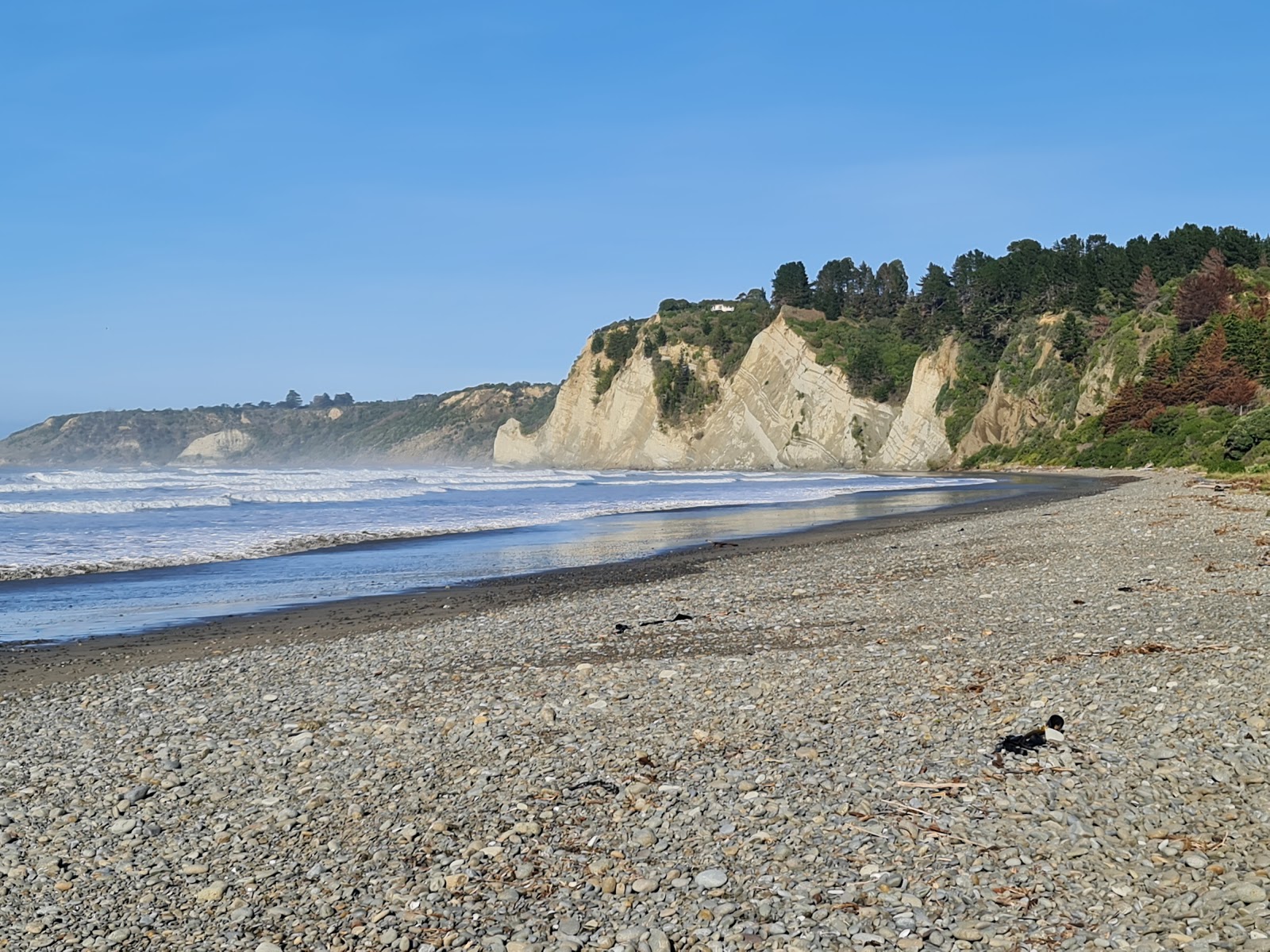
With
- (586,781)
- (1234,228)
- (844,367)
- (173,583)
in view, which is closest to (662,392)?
(844,367)

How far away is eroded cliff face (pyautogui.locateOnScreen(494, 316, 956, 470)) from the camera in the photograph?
9244cm

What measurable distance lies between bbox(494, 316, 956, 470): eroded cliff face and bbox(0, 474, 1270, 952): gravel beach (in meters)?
81.9

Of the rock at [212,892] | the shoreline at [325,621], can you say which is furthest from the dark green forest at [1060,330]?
the rock at [212,892]

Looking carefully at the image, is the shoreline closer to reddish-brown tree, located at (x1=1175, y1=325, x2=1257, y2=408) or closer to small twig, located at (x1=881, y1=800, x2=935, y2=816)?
small twig, located at (x1=881, y1=800, x2=935, y2=816)

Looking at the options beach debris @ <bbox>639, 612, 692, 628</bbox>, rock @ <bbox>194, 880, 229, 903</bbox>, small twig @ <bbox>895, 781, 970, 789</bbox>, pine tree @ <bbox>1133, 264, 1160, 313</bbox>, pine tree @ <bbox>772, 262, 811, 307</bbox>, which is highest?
pine tree @ <bbox>772, 262, 811, 307</bbox>

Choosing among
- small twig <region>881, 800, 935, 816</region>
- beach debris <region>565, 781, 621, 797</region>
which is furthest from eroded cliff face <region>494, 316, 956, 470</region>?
small twig <region>881, 800, 935, 816</region>

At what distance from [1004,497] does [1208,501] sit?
42.8ft

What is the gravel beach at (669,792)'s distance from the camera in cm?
486

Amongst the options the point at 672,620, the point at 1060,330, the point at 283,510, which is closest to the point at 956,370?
the point at 1060,330

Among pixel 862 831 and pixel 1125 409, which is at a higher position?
pixel 1125 409

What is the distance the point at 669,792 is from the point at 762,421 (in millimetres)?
102974

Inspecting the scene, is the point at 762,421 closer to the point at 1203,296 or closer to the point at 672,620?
the point at 1203,296

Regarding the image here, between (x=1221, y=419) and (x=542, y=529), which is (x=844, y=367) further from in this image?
(x=542, y=529)

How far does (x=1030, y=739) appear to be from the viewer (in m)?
6.73
